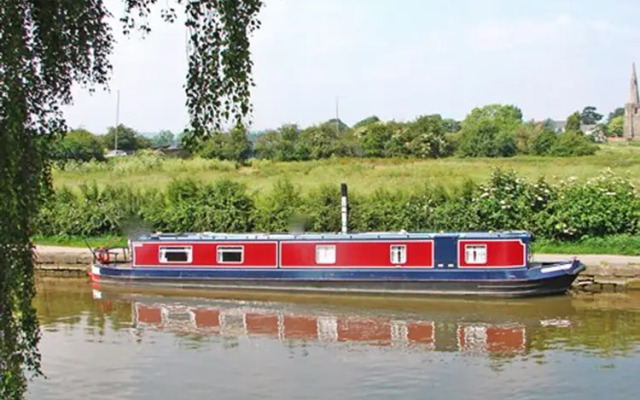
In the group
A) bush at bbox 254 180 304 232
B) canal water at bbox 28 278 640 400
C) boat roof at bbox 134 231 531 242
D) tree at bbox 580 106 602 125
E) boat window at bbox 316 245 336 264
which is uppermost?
tree at bbox 580 106 602 125

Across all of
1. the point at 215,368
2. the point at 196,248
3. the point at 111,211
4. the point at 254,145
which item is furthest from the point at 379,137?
the point at 215,368

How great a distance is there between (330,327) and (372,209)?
7489 millimetres

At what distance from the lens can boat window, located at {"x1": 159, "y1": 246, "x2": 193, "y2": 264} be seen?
20.0 meters

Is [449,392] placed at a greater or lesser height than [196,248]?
lesser

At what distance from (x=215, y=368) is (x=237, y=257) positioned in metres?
7.17

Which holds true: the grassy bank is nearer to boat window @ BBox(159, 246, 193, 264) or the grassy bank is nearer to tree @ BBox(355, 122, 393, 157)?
boat window @ BBox(159, 246, 193, 264)

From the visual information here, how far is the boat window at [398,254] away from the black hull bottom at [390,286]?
19.0 inches

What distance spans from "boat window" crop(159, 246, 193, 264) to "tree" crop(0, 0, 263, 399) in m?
13.6

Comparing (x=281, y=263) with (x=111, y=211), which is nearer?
(x=281, y=263)

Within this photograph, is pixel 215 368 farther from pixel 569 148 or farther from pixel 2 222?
pixel 569 148

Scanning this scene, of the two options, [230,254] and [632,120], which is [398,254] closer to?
[230,254]

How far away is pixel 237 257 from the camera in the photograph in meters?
19.7

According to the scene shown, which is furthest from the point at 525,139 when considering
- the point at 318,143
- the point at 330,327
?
the point at 330,327

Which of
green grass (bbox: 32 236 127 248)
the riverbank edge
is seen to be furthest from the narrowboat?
green grass (bbox: 32 236 127 248)
